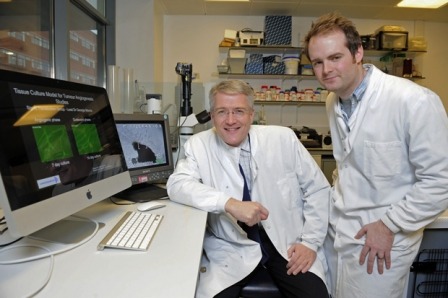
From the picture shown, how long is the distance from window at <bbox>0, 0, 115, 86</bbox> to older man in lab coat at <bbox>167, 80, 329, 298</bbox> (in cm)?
113

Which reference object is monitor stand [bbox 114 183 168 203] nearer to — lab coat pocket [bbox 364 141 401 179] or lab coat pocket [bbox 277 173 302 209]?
lab coat pocket [bbox 277 173 302 209]

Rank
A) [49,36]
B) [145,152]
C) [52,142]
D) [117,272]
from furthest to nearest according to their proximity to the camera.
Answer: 1. [49,36]
2. [145,152]
3. [52,142]
4. [117,272]

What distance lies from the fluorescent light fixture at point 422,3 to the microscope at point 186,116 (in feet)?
10.0

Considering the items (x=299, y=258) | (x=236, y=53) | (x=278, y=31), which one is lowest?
(x=299, y=258)

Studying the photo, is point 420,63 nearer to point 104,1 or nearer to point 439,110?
point 439,110

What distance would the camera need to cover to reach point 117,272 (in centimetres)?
75

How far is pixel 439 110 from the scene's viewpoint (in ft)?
3.28

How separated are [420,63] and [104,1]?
14.3ft

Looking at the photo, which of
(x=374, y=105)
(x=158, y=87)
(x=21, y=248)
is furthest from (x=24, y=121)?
(x=158, y=87)

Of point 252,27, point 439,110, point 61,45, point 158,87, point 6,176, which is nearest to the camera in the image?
point 6,176

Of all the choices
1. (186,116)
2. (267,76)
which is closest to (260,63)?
(267,76)

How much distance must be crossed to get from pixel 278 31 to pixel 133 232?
11.9 ft

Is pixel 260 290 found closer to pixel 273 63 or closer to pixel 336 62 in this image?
pixel 336 62

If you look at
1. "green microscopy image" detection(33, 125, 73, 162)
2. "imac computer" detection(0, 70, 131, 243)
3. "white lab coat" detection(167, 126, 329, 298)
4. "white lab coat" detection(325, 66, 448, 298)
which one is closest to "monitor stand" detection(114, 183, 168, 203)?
"white lab coat" detection(167, 126, 329, 298)
